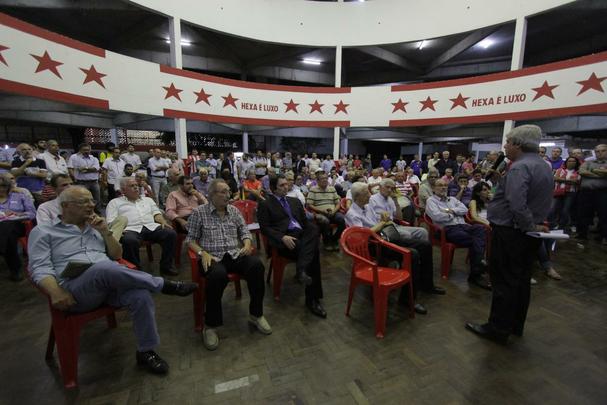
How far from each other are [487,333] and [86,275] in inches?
108

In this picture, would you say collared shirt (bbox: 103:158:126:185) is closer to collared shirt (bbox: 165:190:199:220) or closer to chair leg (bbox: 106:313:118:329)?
collared shirt (bbox: 165:190:199:220)

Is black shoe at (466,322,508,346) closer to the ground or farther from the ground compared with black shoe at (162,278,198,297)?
closer to the ground

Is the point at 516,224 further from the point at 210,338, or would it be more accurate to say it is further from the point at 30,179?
the point at 30,179

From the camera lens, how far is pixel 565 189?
15.7ft

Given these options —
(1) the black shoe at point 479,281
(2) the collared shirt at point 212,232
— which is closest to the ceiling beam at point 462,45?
(1) the black shoe at point 479,281

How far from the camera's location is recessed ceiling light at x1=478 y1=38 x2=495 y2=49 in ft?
32.4

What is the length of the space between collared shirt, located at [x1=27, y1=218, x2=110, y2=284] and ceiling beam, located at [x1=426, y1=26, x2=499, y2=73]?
10679mm

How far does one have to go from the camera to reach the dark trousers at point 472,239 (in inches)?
116

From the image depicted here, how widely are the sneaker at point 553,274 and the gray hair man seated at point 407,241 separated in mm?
1463

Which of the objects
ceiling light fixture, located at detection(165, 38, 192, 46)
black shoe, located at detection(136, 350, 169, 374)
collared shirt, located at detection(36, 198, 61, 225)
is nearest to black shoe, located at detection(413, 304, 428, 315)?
black shoe, located at detection(136, 350, 169, 374)

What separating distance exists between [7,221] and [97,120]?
873cm

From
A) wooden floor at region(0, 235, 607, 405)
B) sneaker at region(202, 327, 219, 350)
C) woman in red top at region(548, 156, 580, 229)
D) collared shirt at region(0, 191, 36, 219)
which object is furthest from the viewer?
woman in red top at region(548, 156, 580, 229)

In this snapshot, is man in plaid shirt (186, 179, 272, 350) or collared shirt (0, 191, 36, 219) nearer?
man in plaid shirt (186, 179, 272, 350)

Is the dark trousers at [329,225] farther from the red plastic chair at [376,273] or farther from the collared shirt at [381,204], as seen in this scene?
the red plastic chair at [376,273]
